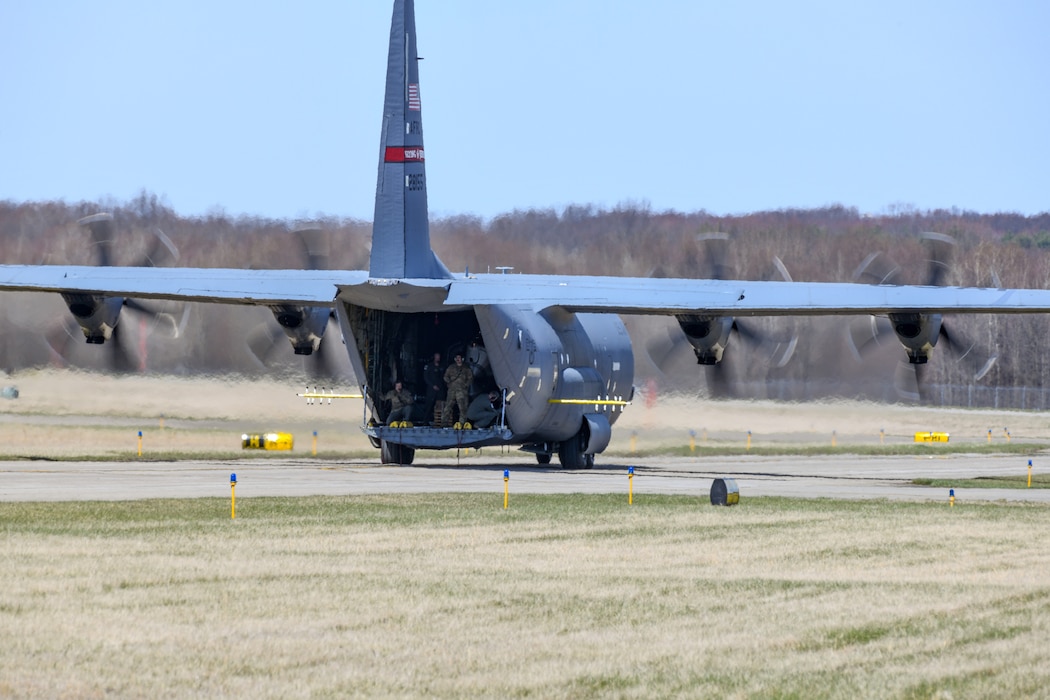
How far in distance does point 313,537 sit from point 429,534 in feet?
Result: 5.33

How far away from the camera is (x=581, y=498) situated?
2789 centimetres

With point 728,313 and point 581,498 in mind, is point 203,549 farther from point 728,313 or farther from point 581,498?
point 728,313

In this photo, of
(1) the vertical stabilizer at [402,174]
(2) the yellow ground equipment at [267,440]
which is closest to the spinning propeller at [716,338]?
(1) the vertical stabilizer at [402,174]

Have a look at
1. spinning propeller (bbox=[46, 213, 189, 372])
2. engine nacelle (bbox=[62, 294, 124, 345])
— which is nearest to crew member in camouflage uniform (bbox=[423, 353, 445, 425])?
spinning propeller (bbox=[46, 213, 189, 372])

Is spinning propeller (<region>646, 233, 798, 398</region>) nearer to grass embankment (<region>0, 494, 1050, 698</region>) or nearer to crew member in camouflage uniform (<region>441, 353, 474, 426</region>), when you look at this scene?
crew member in camouflage uniform (<region>441, 353, 474, 426</region>)

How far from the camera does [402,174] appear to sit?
112ft

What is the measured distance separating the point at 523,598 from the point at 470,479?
58.4ft

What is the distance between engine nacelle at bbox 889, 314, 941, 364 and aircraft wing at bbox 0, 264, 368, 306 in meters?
12.0

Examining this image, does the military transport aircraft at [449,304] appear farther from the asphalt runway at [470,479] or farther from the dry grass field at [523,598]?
the dry grass field at [523,598]

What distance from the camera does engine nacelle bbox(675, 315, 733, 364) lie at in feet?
119

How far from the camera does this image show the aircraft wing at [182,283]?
115 ft

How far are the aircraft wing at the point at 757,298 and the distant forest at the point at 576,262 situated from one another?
5.61 meters

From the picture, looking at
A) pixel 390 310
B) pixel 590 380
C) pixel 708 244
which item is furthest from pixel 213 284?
pixel 708 244

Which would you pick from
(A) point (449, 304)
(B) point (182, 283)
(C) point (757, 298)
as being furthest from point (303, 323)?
(C) point (757, 298)
